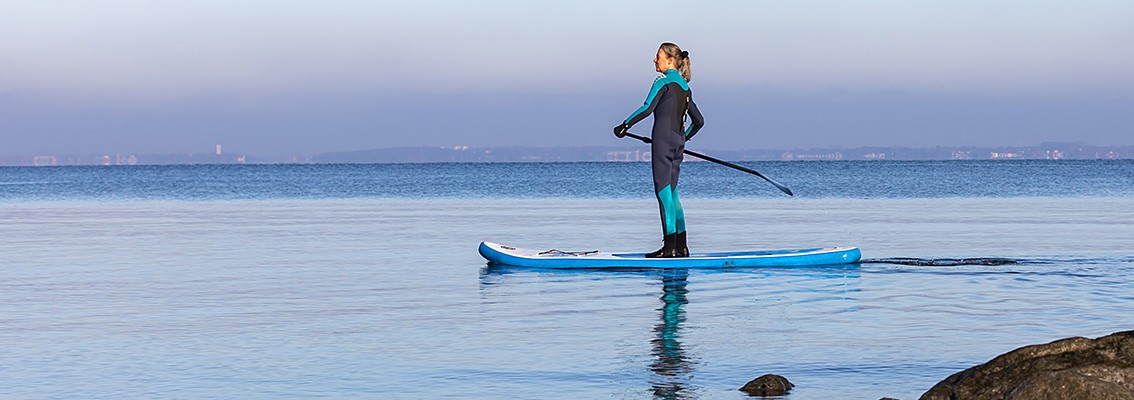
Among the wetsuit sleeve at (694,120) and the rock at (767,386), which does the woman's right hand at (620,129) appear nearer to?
the wetsuit sleeve at (694,120)

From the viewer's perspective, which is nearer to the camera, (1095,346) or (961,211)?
(1095,346)

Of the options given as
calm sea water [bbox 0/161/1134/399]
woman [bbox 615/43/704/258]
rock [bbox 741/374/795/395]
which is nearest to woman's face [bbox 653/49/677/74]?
woman [bbox 615/43/704/258]

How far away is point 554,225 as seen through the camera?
1171 inches

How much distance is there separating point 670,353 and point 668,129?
22.6 ft

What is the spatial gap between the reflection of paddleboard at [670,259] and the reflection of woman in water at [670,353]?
222cm

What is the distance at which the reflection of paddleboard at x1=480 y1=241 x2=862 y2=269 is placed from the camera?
16.7m

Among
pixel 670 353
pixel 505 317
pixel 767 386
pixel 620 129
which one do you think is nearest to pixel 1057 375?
pixel 767 386

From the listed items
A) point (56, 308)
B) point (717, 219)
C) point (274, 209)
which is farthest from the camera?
point (274, 209)

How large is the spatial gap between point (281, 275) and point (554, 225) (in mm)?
13602

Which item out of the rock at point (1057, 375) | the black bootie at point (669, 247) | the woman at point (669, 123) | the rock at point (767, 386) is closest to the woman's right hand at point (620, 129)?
the woman at point (669, 123)

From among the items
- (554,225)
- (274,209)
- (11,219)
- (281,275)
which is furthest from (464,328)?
(274,209)

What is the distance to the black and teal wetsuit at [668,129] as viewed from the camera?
16484 mm

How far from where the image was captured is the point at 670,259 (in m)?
16.8

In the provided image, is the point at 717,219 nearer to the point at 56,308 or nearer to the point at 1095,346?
the point at 56,308
